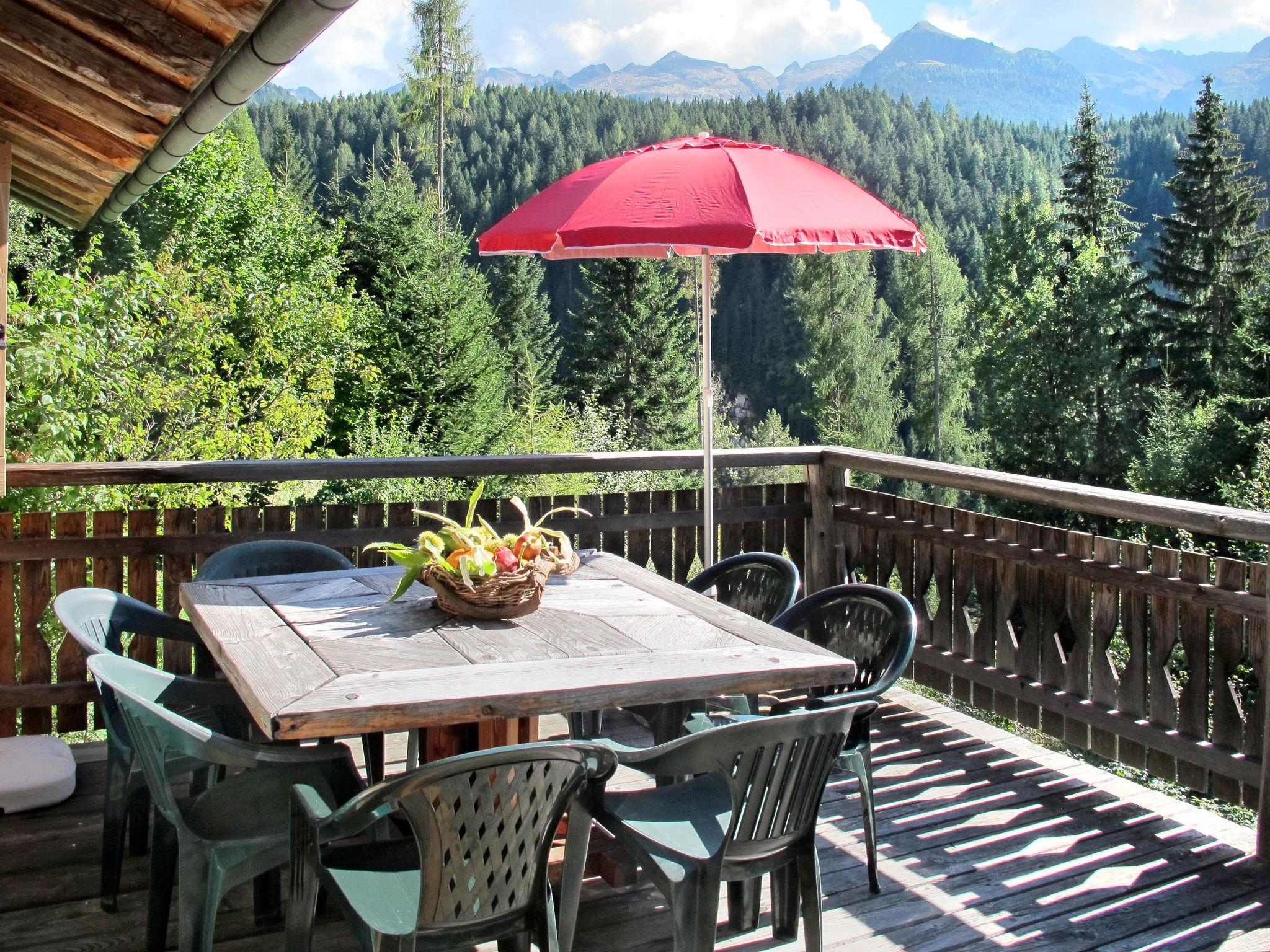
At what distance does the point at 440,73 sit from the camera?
28.6m

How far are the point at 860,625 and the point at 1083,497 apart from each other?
895 mm

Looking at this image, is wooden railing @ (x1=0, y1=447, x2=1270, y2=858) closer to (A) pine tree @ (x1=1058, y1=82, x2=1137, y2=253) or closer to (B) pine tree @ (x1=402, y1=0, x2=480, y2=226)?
(B) pine tree @ (x1=402, y1=0, x2=480, y2=226)

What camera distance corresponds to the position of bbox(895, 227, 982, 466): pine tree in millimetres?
43812

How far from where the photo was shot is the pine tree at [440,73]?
2817 centimetres

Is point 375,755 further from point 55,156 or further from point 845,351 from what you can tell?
point 845,351

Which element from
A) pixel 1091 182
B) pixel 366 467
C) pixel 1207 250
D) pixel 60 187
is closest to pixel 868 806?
pixel 366 467

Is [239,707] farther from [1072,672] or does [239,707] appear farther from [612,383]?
[612,383]

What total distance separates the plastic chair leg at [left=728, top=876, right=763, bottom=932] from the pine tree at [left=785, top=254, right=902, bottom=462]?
3999 centimetres

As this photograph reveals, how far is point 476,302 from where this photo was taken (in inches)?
1132

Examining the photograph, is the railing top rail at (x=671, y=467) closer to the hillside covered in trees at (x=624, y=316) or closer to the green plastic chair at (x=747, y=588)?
the green plastic chair at (x=747, y=588)

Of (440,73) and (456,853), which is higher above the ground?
(440,73)

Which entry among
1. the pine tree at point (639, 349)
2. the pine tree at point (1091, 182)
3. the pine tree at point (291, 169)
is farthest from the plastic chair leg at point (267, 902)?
the pine tree at point (291, 169)

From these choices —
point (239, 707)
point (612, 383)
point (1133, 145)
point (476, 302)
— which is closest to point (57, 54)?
point (239, 707)

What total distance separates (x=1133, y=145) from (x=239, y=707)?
77123mm
